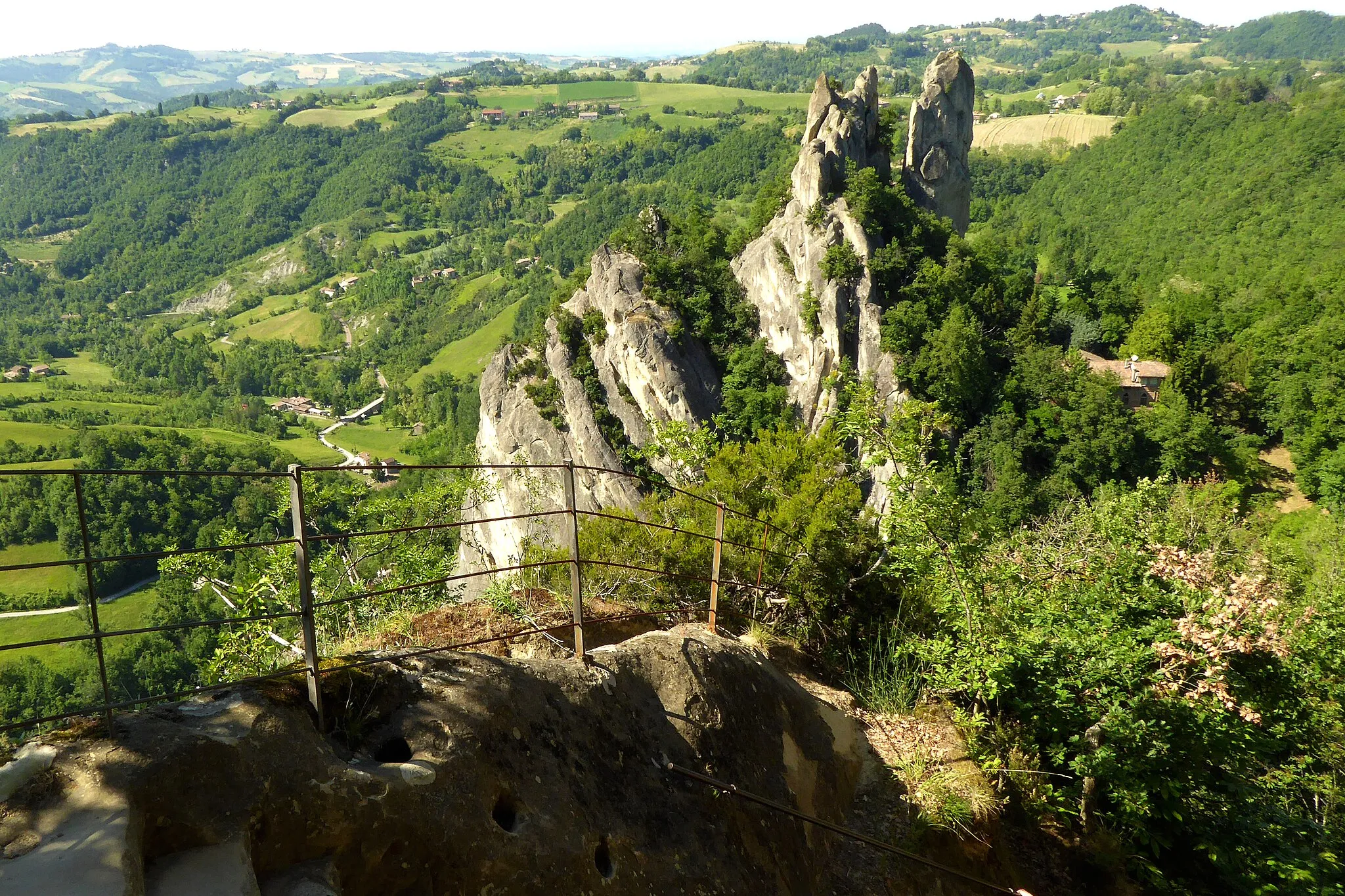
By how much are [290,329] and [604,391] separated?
5849 inches

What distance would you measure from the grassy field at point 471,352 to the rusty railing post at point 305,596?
438ft

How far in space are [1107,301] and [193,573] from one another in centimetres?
7022

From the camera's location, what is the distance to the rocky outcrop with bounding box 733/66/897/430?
53.9 m

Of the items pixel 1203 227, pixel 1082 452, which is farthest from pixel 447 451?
pixel 1203 227

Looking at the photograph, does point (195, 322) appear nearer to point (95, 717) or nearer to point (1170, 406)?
point (1170, 406)

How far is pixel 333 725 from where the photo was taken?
465 centimetres

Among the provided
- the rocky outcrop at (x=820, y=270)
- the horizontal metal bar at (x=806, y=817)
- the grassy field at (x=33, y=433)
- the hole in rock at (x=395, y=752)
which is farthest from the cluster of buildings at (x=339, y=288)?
the hole in rock at (x=395, y=752)

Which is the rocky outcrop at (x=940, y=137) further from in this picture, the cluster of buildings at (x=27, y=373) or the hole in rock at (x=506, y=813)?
the cluster of buildings at (x=27, y=373)

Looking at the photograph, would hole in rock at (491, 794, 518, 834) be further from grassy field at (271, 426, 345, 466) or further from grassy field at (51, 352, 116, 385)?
grassy field at (51, 352, 116, 385)

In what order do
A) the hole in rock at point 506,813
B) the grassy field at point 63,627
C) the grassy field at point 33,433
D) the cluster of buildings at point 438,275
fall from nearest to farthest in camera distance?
1. the hole in rock at point 506,813
2. the grassy field at point 63,627
3. the grassy field at point 33,433
4. the cluster of buildings at point 438,275

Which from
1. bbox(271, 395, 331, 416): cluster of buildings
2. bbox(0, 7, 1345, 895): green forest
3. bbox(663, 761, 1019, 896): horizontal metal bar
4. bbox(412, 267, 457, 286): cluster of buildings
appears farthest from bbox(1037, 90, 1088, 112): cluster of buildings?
bbox(663, 761, 1019, 896): horizontal metal bar

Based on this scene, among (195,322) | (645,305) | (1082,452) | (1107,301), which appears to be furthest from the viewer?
(195,322)

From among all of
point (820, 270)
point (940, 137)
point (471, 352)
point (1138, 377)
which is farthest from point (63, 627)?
point (471, 352)

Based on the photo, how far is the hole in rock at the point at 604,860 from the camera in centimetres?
495
